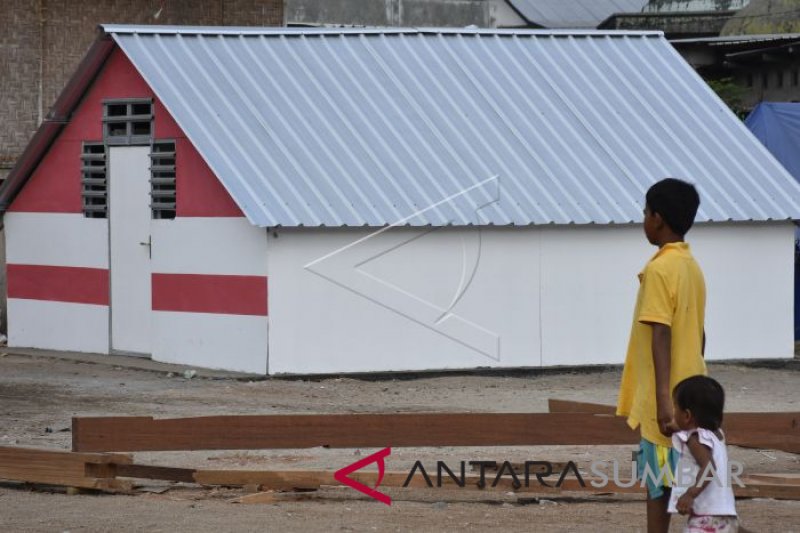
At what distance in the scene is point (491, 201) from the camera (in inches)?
686

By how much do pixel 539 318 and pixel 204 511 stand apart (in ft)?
28.5

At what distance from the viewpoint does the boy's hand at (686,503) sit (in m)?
6.67

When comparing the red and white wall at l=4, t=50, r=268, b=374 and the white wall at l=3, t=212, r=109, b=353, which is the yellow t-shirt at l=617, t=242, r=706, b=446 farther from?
the white wall at l=3, t=212, r=109, b=353

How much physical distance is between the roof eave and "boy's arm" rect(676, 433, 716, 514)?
40.6 feet

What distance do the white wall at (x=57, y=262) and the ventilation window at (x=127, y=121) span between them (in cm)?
100

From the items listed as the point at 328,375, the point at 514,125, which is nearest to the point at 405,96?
the point at 514,125

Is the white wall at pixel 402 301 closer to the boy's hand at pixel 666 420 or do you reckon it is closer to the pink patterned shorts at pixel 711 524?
the boy's hand at pixel 666 420

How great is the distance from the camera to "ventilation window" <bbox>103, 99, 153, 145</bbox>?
18.0m

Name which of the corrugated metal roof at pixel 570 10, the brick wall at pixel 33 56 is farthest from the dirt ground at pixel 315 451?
the corrugated metal roof at pixel 570 10

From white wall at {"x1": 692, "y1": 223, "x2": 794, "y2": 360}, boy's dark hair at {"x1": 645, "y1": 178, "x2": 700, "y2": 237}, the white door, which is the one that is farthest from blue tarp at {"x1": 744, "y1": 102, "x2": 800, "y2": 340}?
boy's dark hair at {"x1": 645, "y1": 178, "x2": 700, "y2": 237}

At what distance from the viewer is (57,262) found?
1941cm

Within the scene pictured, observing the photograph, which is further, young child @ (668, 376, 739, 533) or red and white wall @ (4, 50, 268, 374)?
red and white wall @ (4, 50, 268, 374)

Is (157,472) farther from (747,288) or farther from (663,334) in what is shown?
(747,288)

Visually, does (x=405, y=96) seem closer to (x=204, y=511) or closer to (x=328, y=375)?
(x=328, y=375)
